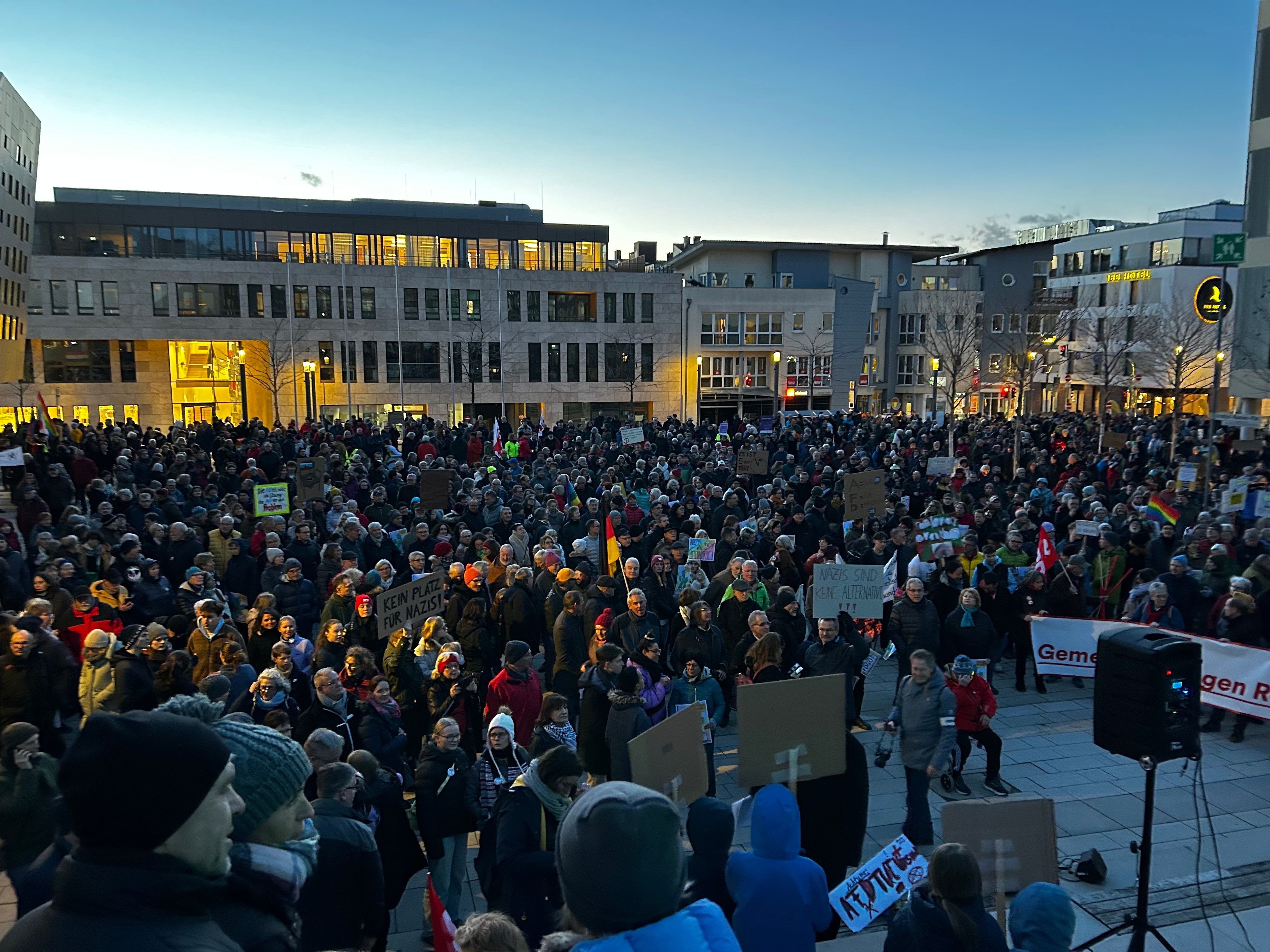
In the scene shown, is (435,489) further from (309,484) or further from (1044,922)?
(1044,922)

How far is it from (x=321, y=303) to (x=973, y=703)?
49.4 meters

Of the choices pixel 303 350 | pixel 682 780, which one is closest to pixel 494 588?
Result: pixel 682 780

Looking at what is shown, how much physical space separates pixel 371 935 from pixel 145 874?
334cm

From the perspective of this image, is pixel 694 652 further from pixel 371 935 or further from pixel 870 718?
pixel 371 935

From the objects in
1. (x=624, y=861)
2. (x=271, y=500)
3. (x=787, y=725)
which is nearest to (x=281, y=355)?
(x=271, y=500)

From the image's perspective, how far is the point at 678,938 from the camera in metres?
1.78

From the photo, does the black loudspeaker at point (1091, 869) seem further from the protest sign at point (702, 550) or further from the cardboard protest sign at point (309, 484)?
the cardboard protest sign at point (309, 484)

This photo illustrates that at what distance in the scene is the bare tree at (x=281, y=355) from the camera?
48781mm

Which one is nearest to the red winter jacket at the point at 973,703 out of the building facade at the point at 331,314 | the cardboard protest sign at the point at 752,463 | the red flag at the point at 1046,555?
the red flag at the point at 1046,555

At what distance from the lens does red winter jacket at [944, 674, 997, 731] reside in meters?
7.65

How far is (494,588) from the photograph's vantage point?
1096 cm

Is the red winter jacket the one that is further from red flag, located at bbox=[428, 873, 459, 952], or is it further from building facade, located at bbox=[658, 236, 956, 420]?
building facade, located at bbox=[658, 236, 956, 420]

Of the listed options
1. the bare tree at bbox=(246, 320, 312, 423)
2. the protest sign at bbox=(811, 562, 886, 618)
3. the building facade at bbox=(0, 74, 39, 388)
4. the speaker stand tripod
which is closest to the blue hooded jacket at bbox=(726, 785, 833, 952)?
the speaker stand tripod

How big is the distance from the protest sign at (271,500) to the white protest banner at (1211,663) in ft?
36.7
